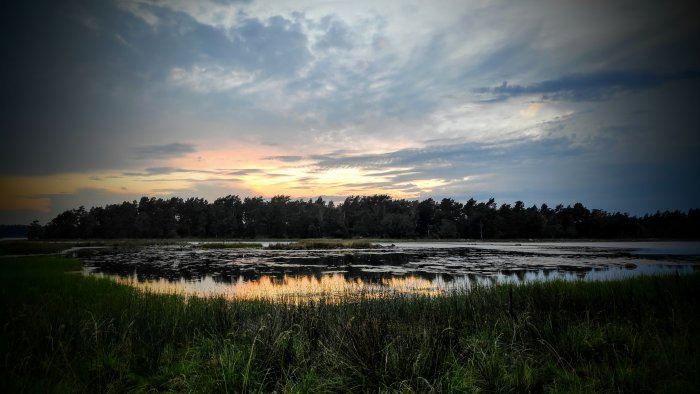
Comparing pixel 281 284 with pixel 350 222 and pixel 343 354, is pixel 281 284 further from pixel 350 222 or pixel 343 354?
pixel 350 222

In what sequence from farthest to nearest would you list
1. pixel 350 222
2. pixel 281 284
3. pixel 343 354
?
pixel 350 222, pixel 281 284, pixel 343 354

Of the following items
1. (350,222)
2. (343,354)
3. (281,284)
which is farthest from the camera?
(350,222)

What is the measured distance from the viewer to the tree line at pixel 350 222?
125 metres

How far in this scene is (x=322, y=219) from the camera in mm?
127875

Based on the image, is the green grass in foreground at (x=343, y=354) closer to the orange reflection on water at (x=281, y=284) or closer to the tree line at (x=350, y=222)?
the orange reflection on water at (x=281, y=284)

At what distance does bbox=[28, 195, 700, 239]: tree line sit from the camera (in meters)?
125

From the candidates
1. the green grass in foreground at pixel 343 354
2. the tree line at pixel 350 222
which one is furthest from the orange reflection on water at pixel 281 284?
the tree line at pixel 350 222

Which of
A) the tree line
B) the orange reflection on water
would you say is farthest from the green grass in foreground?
the tree line

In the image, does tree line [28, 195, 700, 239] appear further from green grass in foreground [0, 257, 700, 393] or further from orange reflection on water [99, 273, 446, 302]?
green grass in foreground [0, 257, 700, 393]

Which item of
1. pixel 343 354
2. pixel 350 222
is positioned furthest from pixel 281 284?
pixel 350 222

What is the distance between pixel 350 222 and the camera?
146000 millimetres

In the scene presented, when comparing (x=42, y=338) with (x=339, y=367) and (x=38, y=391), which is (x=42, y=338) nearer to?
(x=38, y=391)

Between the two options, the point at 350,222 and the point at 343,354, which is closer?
the point at 343,354

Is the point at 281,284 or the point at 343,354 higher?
the point at 343,354
